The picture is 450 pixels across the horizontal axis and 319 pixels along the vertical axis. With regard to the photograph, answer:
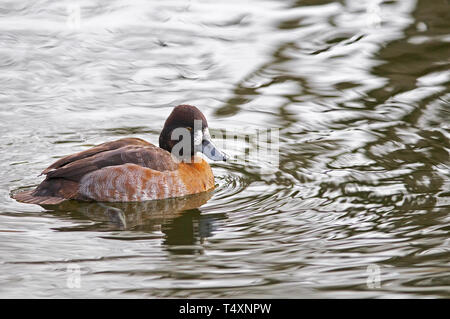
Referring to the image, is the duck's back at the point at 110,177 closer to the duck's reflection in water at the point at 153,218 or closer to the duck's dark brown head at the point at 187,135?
the duck's reflection in water at the point at 153,218

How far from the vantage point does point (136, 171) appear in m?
8.17

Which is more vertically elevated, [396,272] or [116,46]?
[116,46]

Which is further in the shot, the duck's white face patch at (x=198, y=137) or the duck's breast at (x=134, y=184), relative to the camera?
the duck's white face patch at (x=198, y=137)

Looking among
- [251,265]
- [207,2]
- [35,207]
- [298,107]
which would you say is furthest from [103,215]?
[207,2]

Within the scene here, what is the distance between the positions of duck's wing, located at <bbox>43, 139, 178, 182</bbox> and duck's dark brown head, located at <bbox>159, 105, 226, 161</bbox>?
0.19 meters

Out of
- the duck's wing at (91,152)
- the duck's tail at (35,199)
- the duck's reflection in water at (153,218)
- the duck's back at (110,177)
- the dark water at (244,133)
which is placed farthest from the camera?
the duck's wing at (91,152)

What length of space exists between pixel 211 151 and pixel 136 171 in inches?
30.6

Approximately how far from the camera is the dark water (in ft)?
20.5

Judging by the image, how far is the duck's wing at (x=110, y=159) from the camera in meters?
8.09

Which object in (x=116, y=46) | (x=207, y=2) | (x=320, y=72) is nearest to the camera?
(x=320, y=72)

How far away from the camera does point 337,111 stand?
9.88 metres

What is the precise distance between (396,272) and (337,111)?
155 inches

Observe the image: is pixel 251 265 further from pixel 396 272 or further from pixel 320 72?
pixel 320 72

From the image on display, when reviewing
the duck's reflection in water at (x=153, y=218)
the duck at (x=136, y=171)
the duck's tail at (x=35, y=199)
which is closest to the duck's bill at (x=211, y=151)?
the duck at (x=136, y=171)
